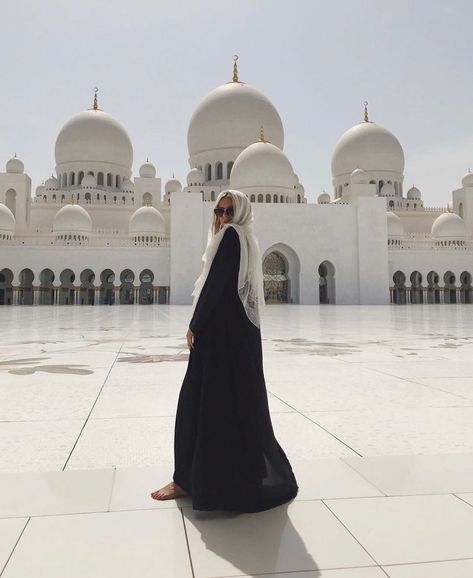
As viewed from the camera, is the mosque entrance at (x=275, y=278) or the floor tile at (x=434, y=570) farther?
the mosque entrance at (x=275, y=278)

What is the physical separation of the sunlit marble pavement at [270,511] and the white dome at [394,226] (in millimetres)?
27499

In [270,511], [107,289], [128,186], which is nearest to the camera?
[270,511]

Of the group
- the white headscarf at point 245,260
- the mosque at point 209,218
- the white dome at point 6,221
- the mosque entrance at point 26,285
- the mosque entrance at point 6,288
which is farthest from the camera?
the mosque entrance at point 26,285

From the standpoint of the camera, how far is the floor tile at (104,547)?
51.4 inches

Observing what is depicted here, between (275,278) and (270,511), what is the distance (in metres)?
24.8

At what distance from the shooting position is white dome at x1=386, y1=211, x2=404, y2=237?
3041 centimetres

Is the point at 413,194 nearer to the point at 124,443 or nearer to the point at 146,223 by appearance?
the point at 146,223

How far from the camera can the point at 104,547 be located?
143cm

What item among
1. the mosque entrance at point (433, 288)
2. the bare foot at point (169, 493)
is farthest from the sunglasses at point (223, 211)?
the mosque entrance at point (433, 288)

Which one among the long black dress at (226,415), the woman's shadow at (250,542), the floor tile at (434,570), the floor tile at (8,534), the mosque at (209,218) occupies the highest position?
the mosque at (209,218)

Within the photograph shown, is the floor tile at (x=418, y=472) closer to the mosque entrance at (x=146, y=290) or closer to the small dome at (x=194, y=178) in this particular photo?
the mosque entrance at (x=146, y=290)

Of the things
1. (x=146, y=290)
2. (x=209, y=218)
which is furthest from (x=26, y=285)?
(x=209, y=218)

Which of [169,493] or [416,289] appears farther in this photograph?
[416,289]

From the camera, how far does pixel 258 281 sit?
2.03 metres
